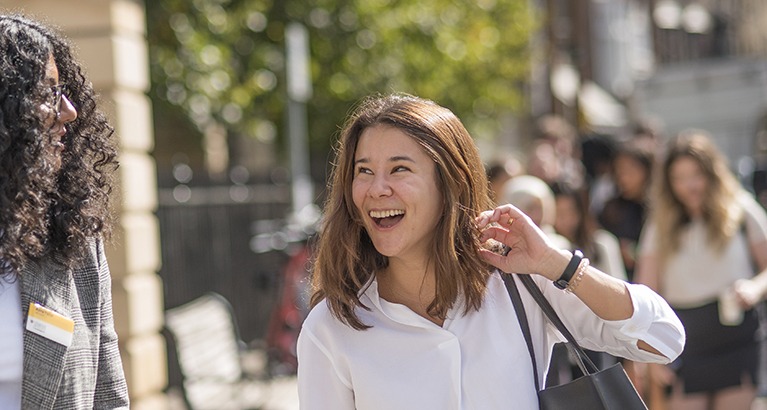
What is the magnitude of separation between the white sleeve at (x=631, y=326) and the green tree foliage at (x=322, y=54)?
9.89m

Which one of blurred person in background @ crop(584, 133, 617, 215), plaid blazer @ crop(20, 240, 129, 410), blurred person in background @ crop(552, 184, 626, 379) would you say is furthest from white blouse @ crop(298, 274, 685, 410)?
blurred person in background @ crop(584, 133, 617, 215)

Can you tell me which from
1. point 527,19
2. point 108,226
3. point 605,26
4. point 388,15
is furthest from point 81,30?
point 605,26

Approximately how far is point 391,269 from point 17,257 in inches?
39.3

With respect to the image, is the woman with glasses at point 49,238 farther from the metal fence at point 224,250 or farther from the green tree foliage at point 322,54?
the green tree foliage at point 322,54

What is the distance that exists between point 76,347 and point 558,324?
1.15 metres

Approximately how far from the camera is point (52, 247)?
2.74 meters

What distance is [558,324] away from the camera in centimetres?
300

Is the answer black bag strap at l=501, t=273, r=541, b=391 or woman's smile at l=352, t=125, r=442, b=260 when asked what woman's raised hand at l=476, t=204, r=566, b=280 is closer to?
black bag strap at l=501, t=273, r=541, b=391

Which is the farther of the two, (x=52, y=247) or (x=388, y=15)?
(x=388, y=15)

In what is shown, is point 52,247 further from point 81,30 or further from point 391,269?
point 81,30

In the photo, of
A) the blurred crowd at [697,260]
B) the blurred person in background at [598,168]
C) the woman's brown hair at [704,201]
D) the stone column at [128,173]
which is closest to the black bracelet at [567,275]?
the blurred crowd at [697,260]

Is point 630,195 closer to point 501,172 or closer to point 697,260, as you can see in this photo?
point 501,172

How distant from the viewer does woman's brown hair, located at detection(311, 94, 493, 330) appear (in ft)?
10.0

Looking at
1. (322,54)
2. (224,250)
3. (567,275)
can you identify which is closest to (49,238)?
(567,275)
